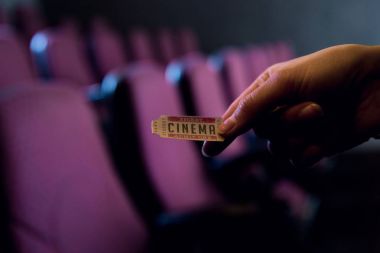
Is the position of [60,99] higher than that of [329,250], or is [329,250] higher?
[60,99]

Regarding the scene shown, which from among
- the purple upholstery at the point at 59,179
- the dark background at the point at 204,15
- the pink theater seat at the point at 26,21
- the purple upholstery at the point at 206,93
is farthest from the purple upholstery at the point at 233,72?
the pink theater seat at the point at 26,21

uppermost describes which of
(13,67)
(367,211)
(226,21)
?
(13,67)

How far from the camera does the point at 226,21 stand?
2695 millimetres

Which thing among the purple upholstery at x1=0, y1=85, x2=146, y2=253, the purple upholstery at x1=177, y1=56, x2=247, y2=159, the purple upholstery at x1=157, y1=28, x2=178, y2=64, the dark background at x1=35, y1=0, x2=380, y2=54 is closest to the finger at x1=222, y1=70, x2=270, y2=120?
the purple upholstery at x1=0, y1=85, x2=146, y2=253

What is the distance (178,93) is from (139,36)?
1740 mm

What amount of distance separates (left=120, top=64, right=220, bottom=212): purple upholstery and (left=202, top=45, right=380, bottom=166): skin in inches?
9.3

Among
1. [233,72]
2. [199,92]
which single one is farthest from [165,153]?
[233,72]

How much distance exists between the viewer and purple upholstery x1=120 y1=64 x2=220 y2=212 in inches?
19.3

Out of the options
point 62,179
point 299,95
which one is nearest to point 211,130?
point 299,95

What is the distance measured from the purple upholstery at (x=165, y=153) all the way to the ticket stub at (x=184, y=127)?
A: 10.1 inches

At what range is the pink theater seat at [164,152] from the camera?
0.49 m

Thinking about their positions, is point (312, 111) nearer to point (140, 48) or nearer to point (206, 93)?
point (206, 93)

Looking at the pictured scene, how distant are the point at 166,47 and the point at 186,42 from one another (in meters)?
0.21

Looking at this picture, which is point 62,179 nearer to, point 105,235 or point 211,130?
point 105,235
